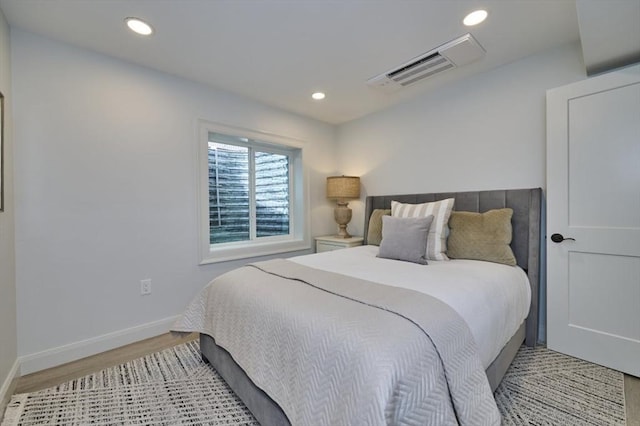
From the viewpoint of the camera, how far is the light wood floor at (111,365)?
1546 millimetres

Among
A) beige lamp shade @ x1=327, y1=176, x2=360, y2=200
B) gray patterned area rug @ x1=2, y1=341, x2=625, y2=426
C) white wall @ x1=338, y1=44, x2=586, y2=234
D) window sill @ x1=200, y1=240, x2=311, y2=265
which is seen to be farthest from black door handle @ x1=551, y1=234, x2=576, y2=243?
window sill @ x1=200, y1=240, x2=311, y2=265

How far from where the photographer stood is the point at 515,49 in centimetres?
216

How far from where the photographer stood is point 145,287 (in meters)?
2.37

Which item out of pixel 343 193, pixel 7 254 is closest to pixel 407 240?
pixel 343 193

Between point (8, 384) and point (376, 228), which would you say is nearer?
point (8, 384)

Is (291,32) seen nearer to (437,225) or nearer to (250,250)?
(437,225)

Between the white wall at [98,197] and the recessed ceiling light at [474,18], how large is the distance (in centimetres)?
222

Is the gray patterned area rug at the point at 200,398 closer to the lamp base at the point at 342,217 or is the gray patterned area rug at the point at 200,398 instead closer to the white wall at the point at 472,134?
the white wall at the point at 472,134

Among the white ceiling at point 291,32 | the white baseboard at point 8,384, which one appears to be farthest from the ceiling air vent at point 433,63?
the white baseboard at point 8,384

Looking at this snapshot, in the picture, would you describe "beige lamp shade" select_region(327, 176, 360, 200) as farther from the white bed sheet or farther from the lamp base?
the white bed sheet

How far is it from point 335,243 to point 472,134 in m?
1.84

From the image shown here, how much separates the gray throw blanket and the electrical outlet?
1357mm

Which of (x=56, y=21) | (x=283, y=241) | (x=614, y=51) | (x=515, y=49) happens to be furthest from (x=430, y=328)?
(x=56, y=21)

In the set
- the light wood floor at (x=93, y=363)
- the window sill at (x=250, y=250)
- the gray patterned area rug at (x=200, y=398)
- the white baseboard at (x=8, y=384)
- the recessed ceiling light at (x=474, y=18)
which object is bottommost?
the light wood floor at (x=93, y=363)
